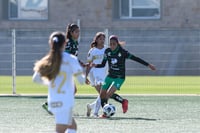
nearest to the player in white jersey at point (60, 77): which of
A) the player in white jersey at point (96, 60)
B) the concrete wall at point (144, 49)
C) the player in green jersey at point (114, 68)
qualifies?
the player in green jersey at point (114, 68)

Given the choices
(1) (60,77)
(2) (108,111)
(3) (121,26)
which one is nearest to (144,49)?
(3) (121,26)

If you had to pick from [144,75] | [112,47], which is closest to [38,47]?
[144,75]

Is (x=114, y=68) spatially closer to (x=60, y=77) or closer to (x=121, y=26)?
(x=60, y=77)

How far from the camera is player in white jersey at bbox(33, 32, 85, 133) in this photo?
38.8 ft

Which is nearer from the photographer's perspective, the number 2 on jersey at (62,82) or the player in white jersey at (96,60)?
the number 2 on jersey at (62,82)

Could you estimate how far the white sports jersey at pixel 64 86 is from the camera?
1188 centimetres

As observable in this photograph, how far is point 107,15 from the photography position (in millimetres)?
40438

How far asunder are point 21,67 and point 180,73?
221 inches

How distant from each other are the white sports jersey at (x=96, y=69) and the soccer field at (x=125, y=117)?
0.69 meters

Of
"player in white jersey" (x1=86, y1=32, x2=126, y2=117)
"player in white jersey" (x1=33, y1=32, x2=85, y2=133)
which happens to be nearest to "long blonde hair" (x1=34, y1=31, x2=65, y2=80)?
"player in white jersey" (x1=33, y1=32, x2=85, y2=133)

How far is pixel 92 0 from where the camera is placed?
132 feet

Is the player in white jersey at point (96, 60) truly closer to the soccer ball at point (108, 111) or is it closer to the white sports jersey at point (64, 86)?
the soccer ball at point (108, 111)

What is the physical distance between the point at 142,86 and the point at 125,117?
1129 cm

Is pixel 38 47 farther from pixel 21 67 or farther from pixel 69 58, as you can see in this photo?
pixel 69 58
